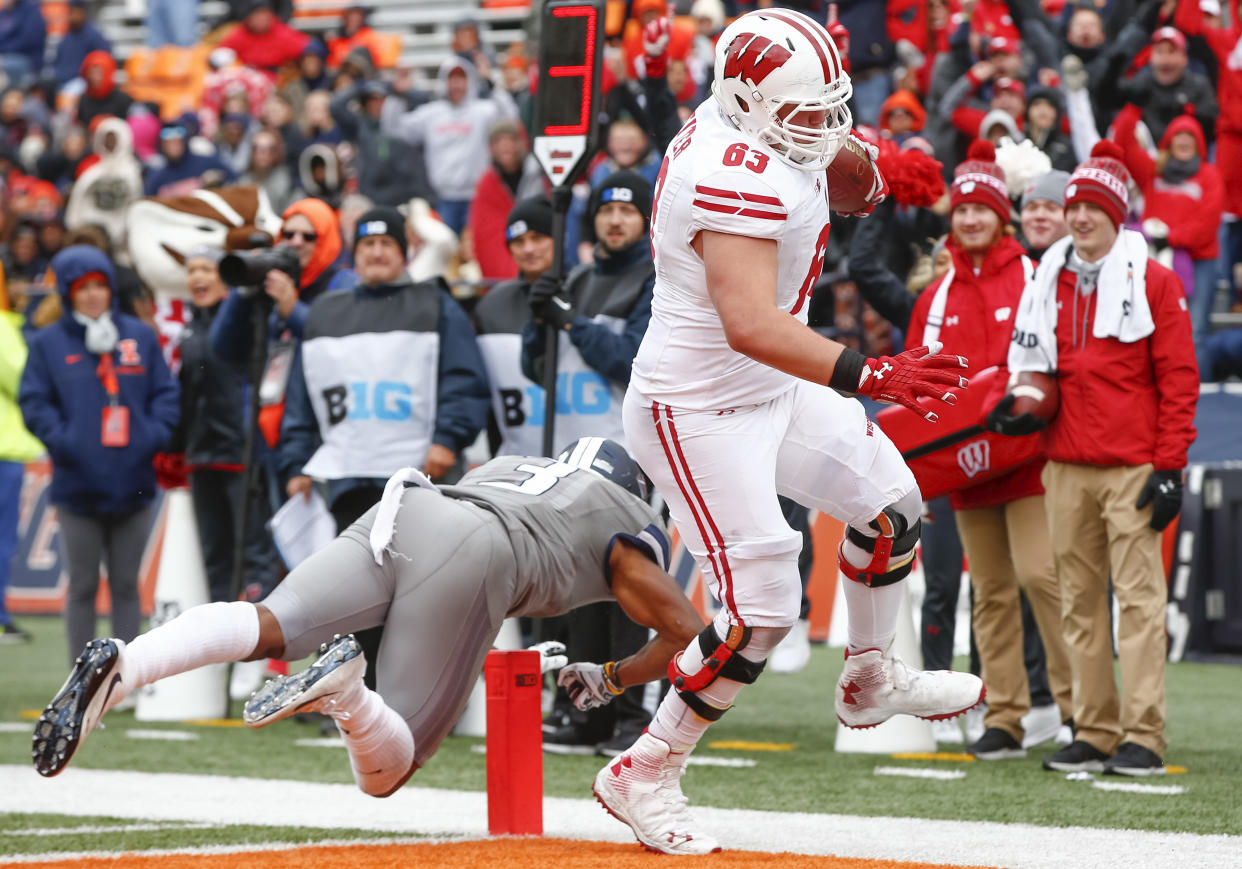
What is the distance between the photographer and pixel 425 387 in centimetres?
748

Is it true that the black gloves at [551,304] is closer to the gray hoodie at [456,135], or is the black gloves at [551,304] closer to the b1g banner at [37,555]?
the b1g banner at [37,555]

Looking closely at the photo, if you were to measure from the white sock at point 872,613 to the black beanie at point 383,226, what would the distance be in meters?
3.23

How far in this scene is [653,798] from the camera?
4.78 metres

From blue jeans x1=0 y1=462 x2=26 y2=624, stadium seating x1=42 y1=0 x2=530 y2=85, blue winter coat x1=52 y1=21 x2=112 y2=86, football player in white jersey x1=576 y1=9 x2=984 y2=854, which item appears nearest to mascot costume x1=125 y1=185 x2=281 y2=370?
blue jeans x1=0 y1=462 x2=26 y2=624

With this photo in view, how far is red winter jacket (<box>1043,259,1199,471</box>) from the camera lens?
6.22 metres

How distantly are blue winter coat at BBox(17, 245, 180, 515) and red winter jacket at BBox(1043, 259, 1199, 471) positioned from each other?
14.8 ft

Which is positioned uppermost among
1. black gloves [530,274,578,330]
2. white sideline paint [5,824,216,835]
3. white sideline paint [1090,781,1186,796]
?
black gloves [530,274,578,330]

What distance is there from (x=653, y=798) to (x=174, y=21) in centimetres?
1841

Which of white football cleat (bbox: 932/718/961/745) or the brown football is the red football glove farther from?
white football cleat (bbox: 932/718/961/745)

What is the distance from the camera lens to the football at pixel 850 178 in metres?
4.97

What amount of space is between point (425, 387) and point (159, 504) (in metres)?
6.19

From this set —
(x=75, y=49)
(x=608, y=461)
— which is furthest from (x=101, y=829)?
(x=75, y=49)

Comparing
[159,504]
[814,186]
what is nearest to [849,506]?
[814,186]

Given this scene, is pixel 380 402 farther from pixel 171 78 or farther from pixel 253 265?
pixel 171 78
